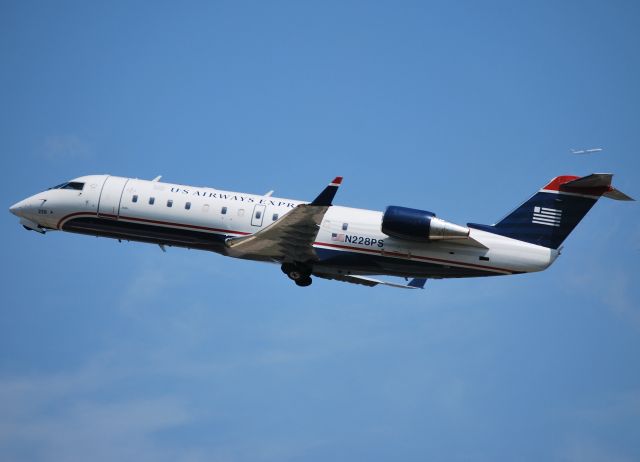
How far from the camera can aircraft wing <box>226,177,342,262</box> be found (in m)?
32.2

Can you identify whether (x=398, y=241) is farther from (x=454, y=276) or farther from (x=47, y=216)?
(x=47, y=216)

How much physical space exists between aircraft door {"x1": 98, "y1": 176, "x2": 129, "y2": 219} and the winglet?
8477 mm

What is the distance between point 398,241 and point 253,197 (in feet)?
18.2

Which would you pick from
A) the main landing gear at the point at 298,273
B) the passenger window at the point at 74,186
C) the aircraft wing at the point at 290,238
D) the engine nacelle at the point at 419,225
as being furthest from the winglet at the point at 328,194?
the passenger window at the point at 74,186

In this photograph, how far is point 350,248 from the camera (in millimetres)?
34406

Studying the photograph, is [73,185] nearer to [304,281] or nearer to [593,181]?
[304,281]

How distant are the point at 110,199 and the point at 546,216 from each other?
50.1ft

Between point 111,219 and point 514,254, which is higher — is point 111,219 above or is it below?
above

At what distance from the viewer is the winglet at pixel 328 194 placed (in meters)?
30.4

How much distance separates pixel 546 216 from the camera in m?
34.0

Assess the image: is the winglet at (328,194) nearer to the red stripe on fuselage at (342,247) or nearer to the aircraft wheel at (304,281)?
the red stripe on fuselage at (342,247)

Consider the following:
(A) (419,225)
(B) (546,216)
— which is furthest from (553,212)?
(A) (419,225)
